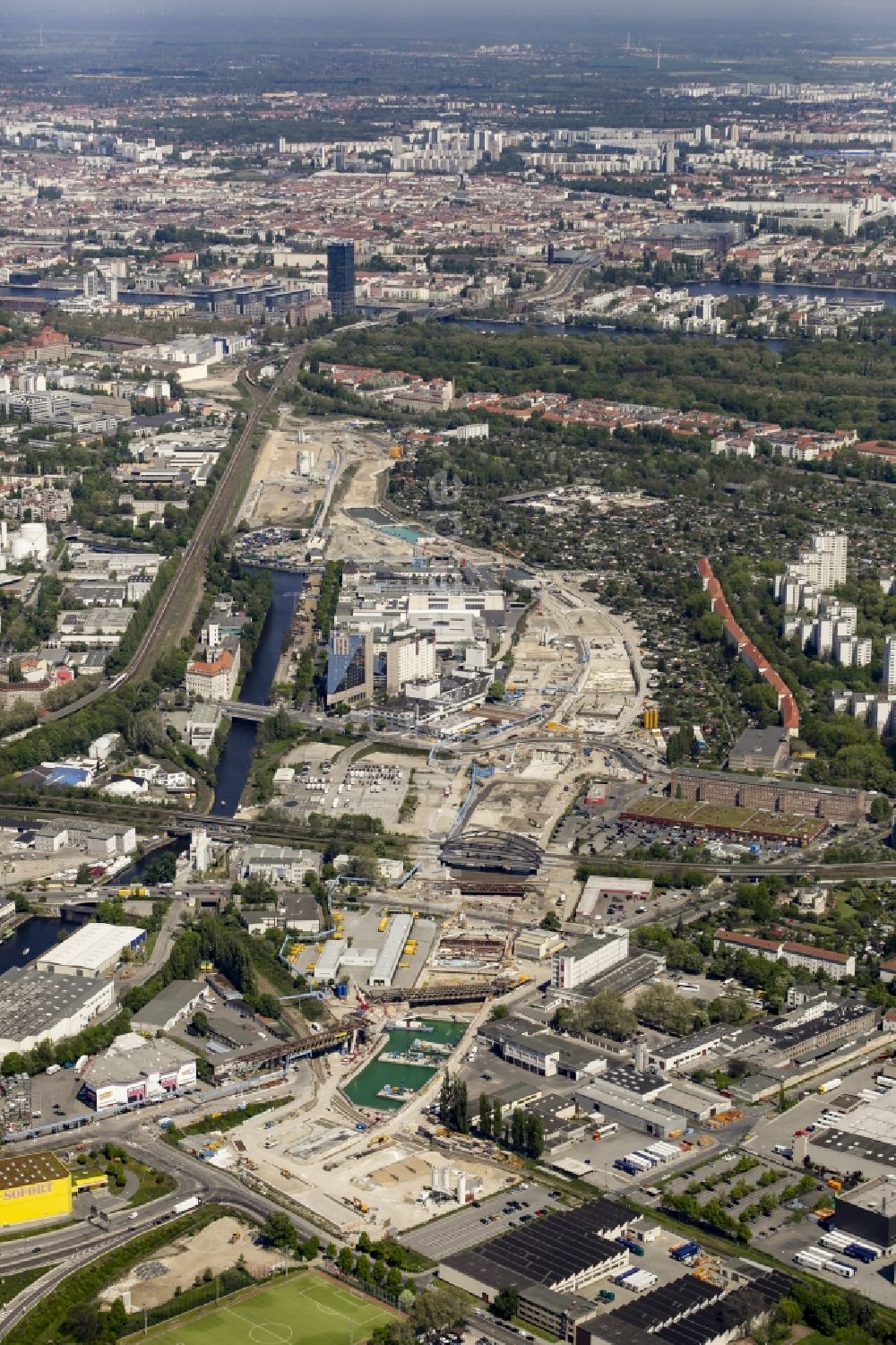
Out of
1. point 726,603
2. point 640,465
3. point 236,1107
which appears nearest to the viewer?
point 236,1107

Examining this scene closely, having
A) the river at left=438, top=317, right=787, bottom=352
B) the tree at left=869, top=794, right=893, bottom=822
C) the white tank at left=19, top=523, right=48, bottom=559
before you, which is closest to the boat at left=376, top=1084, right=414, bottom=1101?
the tree at left=869, top=794, right=893, bottom=822

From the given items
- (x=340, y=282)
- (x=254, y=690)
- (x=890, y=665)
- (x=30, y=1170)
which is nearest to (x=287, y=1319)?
(x=30, y=1170)

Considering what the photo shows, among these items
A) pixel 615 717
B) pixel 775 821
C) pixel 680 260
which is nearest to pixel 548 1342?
pixel 775 821

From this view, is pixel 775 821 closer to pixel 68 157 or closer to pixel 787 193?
pixel 787 193

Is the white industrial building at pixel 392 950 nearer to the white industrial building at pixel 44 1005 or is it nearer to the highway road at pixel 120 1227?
the white industrial building at pixel 44 1005

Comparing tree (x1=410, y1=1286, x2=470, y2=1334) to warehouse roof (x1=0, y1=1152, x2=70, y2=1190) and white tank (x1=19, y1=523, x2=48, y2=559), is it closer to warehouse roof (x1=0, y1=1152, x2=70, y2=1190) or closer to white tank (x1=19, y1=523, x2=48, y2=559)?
Result: warehouse roof (x1=0, y1=1152, x2=70, y2=1190)

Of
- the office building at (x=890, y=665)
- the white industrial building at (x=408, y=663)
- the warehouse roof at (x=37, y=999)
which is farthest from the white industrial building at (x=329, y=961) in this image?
the office building at (x=890, y=665)

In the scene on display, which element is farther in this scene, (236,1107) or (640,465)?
(640,465)
